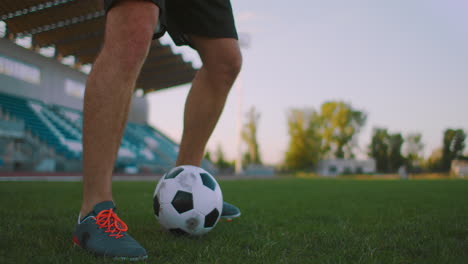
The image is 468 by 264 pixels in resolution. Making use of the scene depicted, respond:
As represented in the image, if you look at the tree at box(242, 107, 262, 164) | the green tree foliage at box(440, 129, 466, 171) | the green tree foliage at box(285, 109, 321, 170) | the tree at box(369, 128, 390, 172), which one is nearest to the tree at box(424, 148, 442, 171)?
the green tree foliage at box(440, 129, 466, 171)

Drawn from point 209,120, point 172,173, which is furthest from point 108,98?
point 209,120

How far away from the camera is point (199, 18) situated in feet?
5.93

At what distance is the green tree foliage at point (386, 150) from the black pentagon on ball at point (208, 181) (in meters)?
61.5

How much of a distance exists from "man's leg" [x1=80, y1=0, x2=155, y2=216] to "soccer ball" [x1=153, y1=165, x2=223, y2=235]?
1.24 ft

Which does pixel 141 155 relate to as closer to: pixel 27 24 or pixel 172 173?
pixel 27 24

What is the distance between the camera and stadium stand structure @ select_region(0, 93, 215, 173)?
14.4m

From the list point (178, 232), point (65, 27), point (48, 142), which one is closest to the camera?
point (178, 232)

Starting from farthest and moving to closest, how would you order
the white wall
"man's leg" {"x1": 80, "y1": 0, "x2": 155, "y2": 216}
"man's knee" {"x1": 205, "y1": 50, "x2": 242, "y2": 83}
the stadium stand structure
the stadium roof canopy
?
the white wall → the stadium stand structure → the stadium roof canopy → "man's knee" {"x1": 205, "y1": 50, "x2": 242, "y2": 83} → "man's leg" {"x1": 80, "y1": 0, "x2": 155, "y2": 216}

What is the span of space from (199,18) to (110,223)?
1107 mm

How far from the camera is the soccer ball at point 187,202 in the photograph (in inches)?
65.1

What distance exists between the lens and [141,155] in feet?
67.7

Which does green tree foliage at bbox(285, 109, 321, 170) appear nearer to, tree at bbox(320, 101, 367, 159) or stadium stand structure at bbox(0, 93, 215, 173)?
tree at bbox(320, 101, 367, 159)

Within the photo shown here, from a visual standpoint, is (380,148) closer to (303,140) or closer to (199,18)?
(303,140)

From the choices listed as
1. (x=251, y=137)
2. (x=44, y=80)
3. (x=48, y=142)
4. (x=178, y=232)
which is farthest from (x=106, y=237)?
(x=251, y=137)
